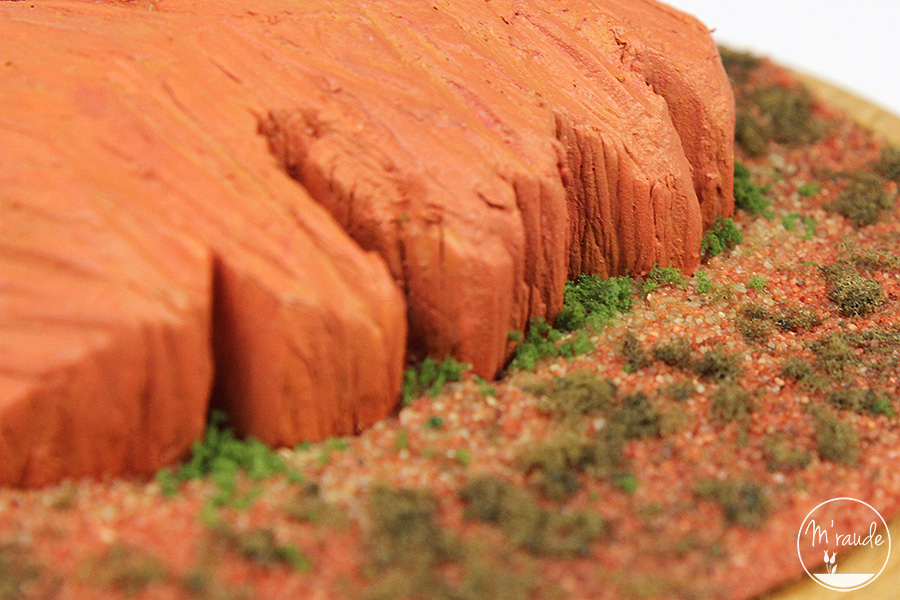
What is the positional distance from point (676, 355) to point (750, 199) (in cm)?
280

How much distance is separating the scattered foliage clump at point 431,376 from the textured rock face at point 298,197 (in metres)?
0.12

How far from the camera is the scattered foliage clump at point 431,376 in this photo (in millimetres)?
5270

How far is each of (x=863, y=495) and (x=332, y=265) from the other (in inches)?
145

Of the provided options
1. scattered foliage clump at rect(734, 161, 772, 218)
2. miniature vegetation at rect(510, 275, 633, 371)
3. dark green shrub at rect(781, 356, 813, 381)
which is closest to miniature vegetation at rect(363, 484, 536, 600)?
miniature vegetation at rect(510, 275, 633, 371)

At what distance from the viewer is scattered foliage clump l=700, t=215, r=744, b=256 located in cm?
715

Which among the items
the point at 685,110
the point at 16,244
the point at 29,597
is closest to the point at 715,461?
the point at 685,110

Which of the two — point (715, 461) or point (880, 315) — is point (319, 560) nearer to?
point (715, 461)

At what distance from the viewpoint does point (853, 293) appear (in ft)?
21.6

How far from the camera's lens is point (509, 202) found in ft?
17.5

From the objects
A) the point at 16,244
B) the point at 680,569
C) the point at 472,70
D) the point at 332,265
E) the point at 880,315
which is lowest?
the point at 680,569

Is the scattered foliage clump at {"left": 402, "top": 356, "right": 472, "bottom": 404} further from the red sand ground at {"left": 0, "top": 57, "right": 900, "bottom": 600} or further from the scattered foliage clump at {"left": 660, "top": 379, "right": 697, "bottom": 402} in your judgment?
the scattered foliage clump at {"left": 660, "top": 379, "right": 697, "bottom": 402}

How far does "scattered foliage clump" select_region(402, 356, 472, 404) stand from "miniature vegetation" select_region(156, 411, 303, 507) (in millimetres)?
976

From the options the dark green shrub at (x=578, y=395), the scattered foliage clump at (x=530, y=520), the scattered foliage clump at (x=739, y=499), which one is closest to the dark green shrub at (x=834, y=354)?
the scattered foliage clump at (x=739, y=499)

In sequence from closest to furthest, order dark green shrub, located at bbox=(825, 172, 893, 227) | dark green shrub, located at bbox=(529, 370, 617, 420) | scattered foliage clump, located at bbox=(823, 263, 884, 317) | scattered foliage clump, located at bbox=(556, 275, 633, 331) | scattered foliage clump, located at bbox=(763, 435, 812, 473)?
1. scattered foliage clump, located at bbox=(763, 435, 812, 473)
2. dark green shrub, located at bbox=(529, 370, 617, 420)
3. scattered foliage clump, located at bbox=(556, 275, 633, 331)
4. scattered foliage clump, located at bbox=(823, 263, 884, 317)
5. dark green shrub, located at bbox=(825, 172, 893, 227)
